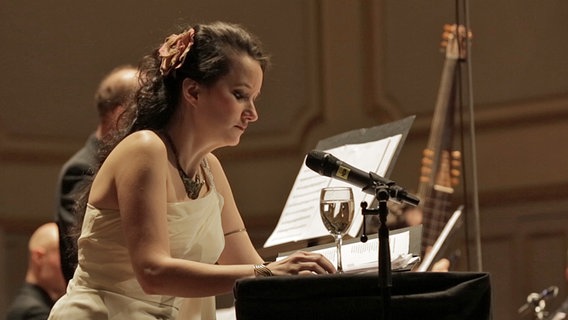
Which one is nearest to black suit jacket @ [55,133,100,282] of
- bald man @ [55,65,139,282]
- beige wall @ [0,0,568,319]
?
bald man @ [55,65,139,282]

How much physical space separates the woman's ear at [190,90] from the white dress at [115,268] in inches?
9.0

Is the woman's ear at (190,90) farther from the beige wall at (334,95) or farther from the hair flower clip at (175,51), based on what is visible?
the beige wall at (334,95)

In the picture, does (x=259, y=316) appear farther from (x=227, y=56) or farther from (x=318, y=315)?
(x=227, y=56)

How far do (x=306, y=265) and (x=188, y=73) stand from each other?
619mm

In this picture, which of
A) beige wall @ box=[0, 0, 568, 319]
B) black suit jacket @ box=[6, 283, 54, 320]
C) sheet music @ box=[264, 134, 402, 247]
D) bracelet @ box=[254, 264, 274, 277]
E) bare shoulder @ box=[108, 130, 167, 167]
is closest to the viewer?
bracelet @ box=[254, 264, 274, 277]

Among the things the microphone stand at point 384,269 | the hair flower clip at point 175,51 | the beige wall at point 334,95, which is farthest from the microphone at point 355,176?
the beige wall at point 334,95

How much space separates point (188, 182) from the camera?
236cm

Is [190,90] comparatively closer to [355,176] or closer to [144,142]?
[144,142]

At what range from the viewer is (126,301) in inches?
88.4

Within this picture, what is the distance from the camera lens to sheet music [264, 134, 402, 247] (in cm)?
261

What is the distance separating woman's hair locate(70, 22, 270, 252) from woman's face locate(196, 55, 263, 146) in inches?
0.7

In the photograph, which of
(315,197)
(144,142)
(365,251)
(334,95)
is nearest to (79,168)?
(315,197)

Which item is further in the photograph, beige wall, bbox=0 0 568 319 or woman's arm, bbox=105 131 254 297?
beige wall, bbox=0 0 568 319

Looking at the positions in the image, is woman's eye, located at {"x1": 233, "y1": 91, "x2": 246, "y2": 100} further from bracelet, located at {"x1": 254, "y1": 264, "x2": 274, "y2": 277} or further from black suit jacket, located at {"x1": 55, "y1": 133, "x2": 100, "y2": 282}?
black suit jacket, located at {"x1": 55, "y1": 133, "x2": 100, "y2": 282}
